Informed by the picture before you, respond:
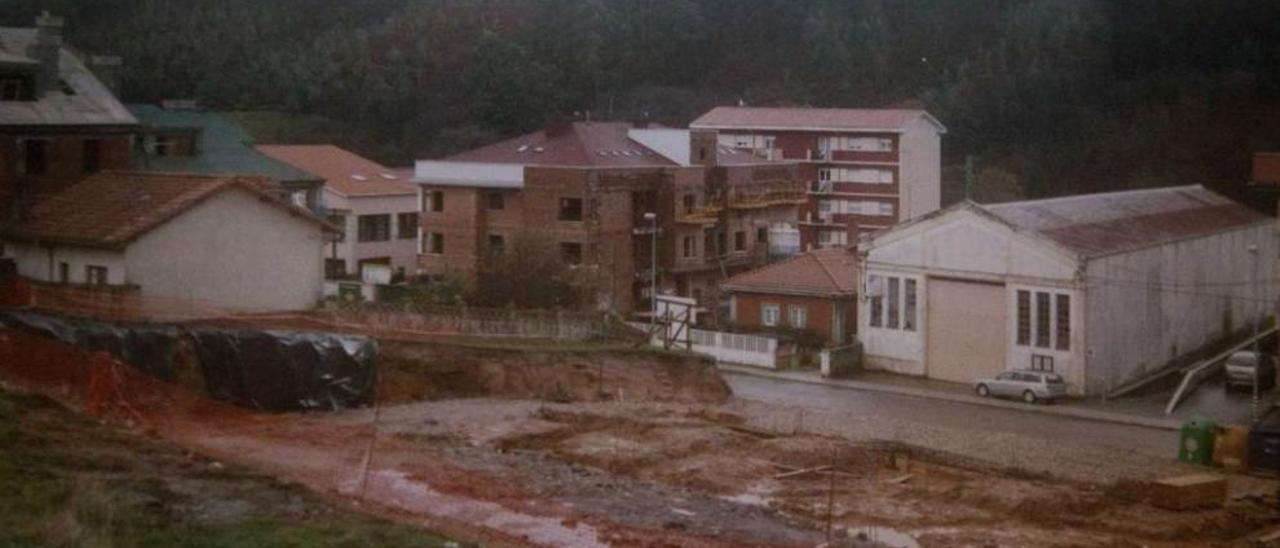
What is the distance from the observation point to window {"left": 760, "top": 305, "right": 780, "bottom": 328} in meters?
38.2

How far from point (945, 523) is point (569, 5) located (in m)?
66.6

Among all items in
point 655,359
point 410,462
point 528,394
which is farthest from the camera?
point 655,359

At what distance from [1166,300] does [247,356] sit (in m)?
21.4

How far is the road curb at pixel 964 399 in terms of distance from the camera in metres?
29.0

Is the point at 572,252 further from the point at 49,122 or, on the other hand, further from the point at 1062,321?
the point at 49,122

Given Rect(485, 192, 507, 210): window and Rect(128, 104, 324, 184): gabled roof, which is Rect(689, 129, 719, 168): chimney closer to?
Rect(485, 192, 507, 210): window

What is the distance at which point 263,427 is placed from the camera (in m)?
21.8

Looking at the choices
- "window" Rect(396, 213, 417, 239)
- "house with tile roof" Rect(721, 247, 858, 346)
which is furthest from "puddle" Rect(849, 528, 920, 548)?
"window" Rect(396, 213, 417, 239)

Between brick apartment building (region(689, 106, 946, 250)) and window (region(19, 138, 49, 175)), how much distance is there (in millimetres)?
29560

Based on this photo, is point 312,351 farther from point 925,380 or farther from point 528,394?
point 925,380

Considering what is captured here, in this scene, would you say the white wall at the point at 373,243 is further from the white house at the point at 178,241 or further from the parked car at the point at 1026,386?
the parked car at the point at 1026,386

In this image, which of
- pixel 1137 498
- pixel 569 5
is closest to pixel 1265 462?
pixel 1137 498

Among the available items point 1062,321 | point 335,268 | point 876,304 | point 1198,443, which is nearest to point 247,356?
point 1198,443

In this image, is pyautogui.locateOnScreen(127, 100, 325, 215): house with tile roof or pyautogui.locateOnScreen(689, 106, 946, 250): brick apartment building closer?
pyautogui.locateOnScreen(127, 100, 325, 215): house with tile roof
